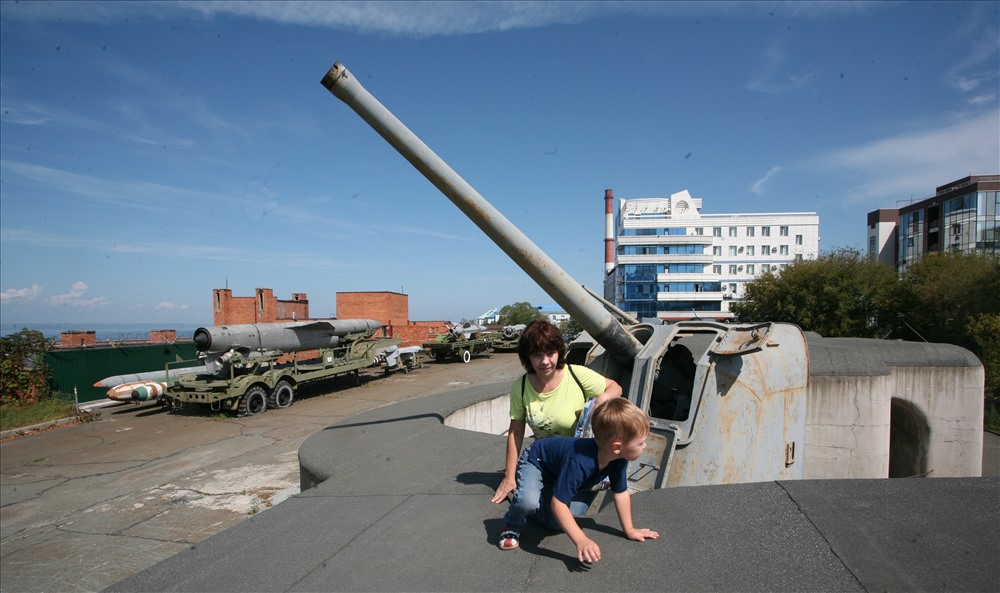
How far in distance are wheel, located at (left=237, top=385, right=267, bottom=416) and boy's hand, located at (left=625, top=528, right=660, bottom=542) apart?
12508mm

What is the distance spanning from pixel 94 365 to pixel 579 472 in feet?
61.1

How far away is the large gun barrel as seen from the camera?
4.01 m

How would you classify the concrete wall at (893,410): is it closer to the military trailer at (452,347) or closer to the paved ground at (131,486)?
the paved ground at (131,486)

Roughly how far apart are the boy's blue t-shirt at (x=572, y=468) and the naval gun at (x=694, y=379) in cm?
154

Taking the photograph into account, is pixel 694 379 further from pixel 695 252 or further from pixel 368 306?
pixel 695 252

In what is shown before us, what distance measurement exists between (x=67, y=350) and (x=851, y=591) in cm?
1925

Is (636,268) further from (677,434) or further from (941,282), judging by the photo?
(677,434)

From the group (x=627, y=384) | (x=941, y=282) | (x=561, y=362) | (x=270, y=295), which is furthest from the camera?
(x=270, y=295)

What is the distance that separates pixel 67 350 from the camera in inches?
608

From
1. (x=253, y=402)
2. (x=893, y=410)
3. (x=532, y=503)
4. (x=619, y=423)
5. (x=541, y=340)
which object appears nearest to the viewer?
(x=619, y=423)

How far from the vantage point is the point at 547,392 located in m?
2.93

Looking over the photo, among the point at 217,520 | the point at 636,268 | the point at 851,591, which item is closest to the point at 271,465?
the point at 217,520

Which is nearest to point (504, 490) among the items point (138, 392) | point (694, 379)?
point (694, 379)

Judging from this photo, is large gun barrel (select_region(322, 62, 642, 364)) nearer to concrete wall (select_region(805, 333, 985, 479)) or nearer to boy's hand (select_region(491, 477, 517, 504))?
boy's hand (select_region(491, 477, 517, 504))
